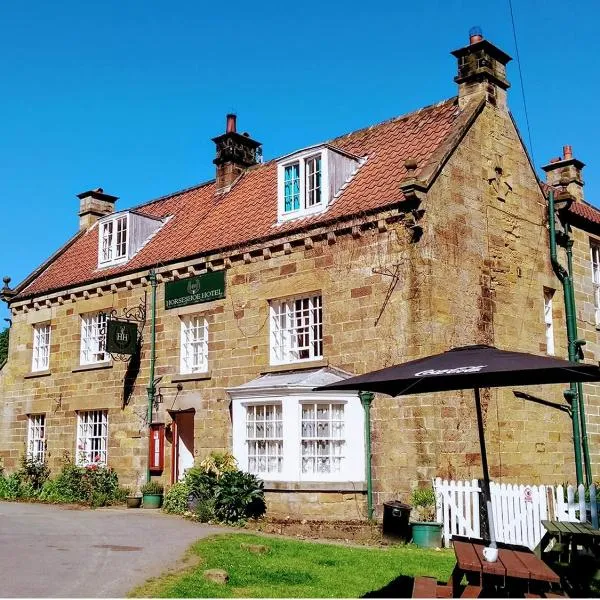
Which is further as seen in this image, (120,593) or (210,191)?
(210,191)

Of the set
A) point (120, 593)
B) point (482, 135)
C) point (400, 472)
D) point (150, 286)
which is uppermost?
point (482, 135)

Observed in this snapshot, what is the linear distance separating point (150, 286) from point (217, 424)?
454cm

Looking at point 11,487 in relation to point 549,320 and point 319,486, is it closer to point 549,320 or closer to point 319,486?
point 319,486

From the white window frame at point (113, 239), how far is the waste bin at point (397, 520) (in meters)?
11.6

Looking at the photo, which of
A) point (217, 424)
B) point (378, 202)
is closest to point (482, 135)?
point (378, 202)

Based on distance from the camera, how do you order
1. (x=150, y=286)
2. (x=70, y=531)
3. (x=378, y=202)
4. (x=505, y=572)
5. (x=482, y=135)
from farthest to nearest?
(x=150, y=286) → (x=482, y=135) → (x=378, y=202) → (x=70, y=531) → (x=505, y=572)

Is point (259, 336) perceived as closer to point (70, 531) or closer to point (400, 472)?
point (400, 472)

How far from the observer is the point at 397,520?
14148mm

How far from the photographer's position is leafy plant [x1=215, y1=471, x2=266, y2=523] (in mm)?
15883

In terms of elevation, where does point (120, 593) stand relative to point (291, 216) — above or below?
below

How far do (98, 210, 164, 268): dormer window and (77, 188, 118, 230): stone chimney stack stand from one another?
480 centimetres

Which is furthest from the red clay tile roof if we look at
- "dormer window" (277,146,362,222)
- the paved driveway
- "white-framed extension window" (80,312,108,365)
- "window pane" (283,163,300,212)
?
the paved driveway

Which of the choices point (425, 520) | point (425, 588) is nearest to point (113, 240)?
point (425, 520)

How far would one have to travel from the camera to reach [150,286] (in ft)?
67.6
